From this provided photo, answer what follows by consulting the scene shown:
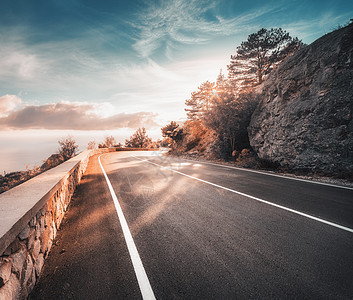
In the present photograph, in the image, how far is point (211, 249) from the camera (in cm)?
261

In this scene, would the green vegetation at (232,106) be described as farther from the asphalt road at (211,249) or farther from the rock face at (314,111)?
the asphalt road at (211,249)

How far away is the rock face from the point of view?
646 centimetres

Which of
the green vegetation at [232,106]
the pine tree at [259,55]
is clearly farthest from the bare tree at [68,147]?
the pine tree at [259,55]

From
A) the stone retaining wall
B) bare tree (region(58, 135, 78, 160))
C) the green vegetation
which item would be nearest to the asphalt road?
the stone retaining wall

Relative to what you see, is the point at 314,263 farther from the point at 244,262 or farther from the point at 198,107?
the point at 198,107

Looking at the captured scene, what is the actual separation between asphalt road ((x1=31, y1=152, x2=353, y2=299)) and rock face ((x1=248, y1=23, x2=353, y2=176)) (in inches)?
103

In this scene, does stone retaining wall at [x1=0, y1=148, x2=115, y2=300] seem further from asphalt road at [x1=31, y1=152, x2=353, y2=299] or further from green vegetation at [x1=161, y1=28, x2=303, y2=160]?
green vegetation at [x1=161, y1=28, x2=303, y2=160]

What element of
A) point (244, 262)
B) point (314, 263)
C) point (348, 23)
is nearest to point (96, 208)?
point (244, 262)

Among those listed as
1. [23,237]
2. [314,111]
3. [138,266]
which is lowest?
[138,266]

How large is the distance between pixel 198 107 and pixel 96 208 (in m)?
29.8

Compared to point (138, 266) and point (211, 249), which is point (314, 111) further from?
point (138, 266)

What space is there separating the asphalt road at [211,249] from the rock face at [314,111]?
2611 millimetres

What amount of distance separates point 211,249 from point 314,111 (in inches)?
321

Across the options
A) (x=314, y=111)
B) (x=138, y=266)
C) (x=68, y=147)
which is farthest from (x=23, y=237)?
(x=68, y=147)
